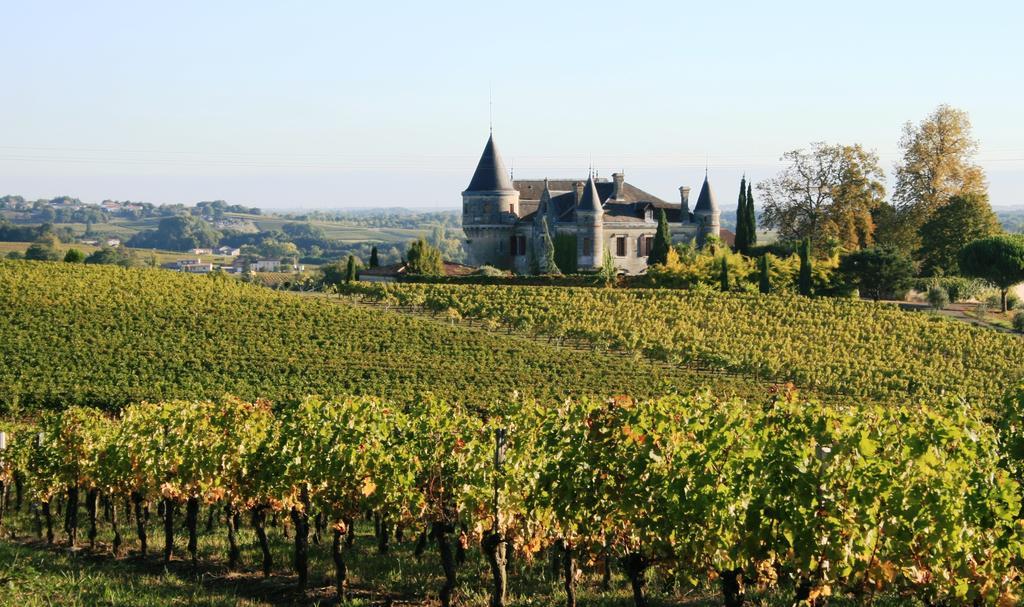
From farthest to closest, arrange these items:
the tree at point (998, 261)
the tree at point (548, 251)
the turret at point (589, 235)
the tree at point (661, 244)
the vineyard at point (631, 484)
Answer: the turret at point (589, 235), the tree at point (548, 251), the tree at point (661, 244), the tree at point (998, 261), the vineyard at point (631, 484)

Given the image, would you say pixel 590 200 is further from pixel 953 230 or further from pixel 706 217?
pixel 953 230

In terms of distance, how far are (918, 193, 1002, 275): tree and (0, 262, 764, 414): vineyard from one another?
31809mm

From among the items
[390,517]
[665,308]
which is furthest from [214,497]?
[665,308]

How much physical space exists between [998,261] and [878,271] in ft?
20.3

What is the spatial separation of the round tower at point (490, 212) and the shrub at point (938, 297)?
95.6ft

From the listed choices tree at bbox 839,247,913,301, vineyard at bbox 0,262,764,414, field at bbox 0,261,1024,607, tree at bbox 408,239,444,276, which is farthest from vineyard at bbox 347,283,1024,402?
tree at bbox 408,239,444,276

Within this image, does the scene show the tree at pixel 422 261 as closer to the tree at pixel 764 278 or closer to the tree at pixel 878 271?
the tree at pixel 764 278

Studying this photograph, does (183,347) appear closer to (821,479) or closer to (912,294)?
(821,479)

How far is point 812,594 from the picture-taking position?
1164 cm

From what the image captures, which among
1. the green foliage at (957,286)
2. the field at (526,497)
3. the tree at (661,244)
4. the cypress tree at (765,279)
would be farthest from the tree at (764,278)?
the field at (526,497)

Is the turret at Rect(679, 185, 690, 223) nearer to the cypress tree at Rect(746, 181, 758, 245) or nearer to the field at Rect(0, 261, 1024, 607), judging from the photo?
the cypress tree at Rect(746, 181, 758, 245)

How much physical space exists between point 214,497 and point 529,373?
75.1 ft

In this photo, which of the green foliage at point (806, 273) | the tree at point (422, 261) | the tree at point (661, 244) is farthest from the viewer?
the tree at point (661, 244)

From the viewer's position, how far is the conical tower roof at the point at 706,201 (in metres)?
73.8
